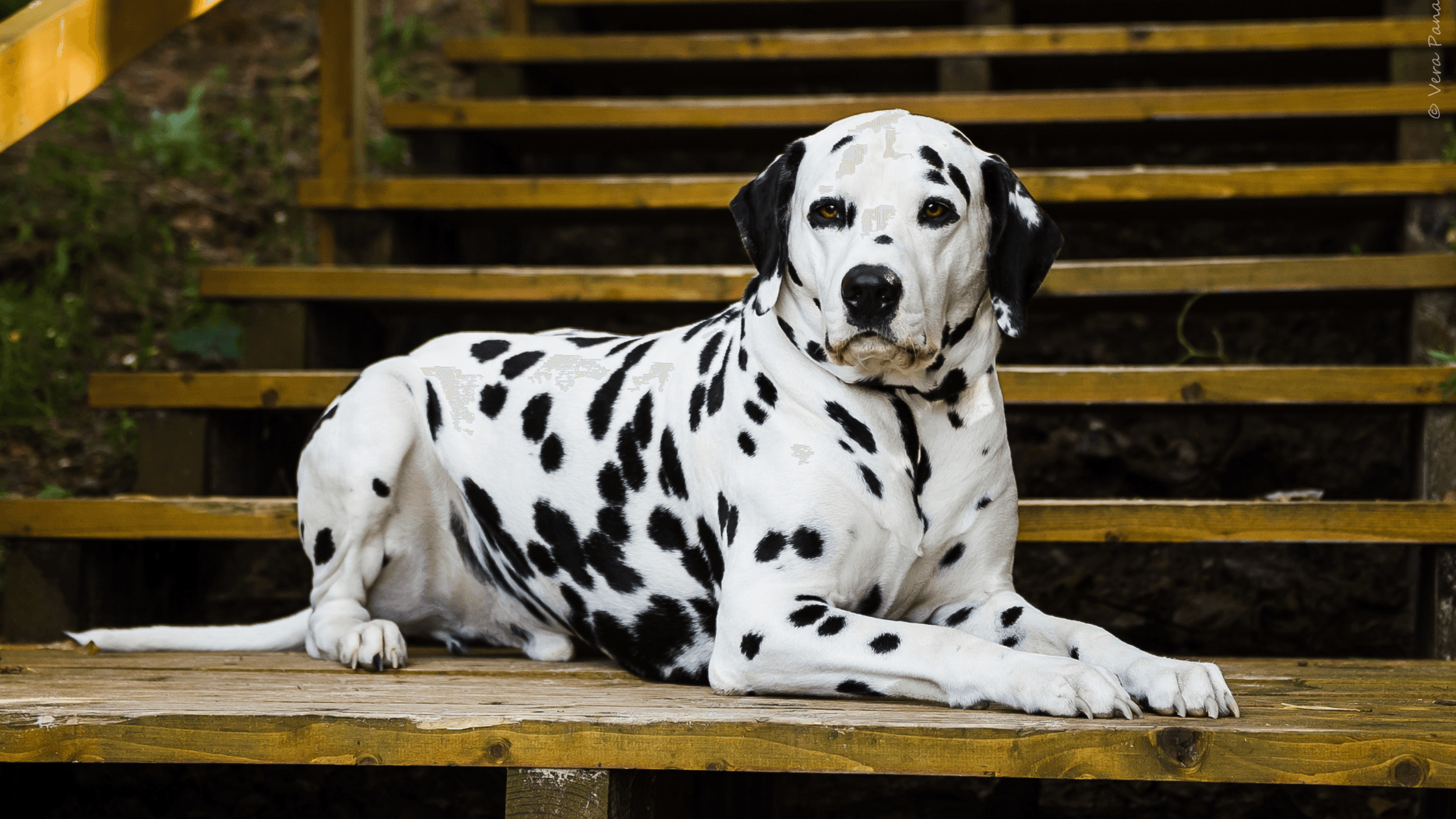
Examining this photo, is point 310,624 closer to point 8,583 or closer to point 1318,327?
point 8,583

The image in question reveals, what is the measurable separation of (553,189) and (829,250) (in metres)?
2.09

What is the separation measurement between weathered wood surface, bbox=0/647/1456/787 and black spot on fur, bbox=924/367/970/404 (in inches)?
24.1

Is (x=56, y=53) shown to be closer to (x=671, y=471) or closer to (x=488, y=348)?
(x=488, y=348)

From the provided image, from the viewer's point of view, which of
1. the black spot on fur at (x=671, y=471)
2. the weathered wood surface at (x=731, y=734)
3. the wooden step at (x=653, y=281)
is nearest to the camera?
the weathered wood surface at (x=731, y=734)

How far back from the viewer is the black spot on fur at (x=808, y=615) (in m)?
2.20

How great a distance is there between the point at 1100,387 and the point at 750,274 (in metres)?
1.07

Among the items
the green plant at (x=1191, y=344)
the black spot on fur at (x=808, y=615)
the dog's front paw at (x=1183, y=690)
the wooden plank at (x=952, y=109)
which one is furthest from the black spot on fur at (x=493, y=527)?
the green plant at (x=1191, y=344)

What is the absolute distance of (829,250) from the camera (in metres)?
2.26

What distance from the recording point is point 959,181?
7.54ft

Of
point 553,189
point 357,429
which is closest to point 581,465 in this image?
point 357,429

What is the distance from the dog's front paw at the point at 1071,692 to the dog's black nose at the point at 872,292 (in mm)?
648

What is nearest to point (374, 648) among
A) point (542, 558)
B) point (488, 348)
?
point (542, 558)

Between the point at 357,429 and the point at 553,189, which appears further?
the point at 553,189

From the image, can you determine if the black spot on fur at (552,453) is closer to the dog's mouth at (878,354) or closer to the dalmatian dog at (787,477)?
the dalmatian dog at (787,477)
